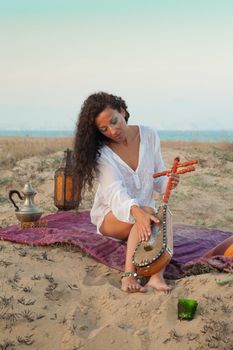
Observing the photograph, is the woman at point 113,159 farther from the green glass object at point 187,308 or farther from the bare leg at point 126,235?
the green glass object at point 187,308

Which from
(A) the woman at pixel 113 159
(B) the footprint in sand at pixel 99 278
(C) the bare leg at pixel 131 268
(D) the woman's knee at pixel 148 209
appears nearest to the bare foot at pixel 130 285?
(C) the bare leg at pixel 131 268

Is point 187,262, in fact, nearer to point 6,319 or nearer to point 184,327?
point 184,327

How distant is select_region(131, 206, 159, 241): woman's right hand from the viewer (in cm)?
414

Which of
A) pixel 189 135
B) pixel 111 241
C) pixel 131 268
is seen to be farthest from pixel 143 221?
pixel 189 135

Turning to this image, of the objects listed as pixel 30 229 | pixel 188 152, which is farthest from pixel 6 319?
pixel 188 152

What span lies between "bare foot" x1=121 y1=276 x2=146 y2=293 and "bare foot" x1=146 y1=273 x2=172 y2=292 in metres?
0.08

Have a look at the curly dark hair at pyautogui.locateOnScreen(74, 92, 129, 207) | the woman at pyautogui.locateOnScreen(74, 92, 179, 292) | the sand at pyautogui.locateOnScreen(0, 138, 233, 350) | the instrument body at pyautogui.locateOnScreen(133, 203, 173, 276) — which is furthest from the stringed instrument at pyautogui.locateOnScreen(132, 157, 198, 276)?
the curly dark hair at pyautogui.locateOnScreen(74, 92, 129, 207)

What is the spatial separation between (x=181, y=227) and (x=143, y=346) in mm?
2830

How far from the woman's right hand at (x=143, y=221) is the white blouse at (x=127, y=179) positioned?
0.18 m

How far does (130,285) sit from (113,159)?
1.07m

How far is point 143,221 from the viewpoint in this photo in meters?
4.18

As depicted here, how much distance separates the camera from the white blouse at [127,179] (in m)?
4.53

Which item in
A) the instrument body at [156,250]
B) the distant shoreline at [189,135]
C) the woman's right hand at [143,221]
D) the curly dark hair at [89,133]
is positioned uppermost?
the curly dark hair at [89,133]

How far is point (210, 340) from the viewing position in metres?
3.38
